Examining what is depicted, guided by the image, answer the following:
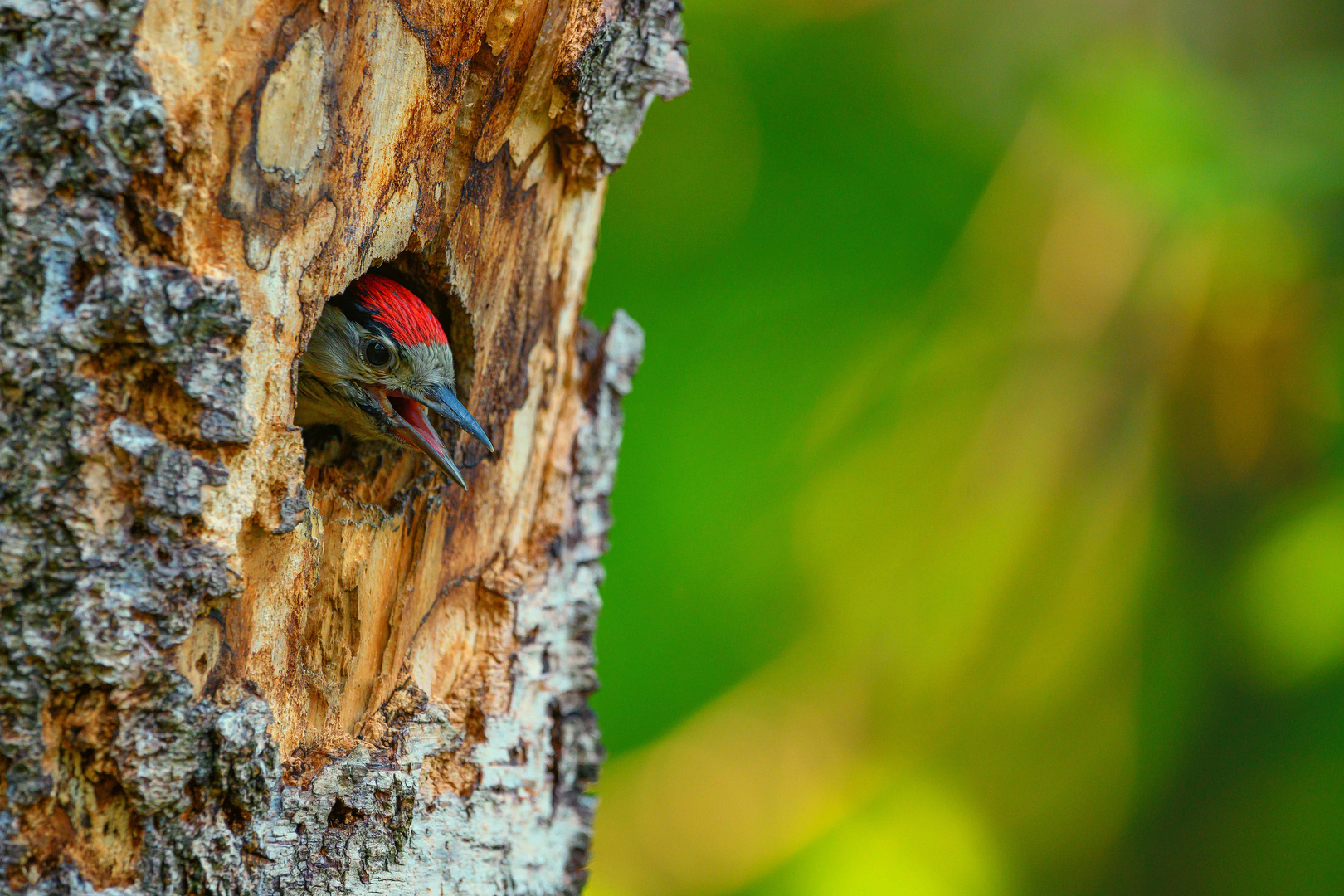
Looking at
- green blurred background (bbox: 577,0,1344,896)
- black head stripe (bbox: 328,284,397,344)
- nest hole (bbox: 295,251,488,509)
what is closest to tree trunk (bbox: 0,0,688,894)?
nest hole (bbox: 295,251,488,509)

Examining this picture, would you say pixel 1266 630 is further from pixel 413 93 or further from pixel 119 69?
pixel 119 69

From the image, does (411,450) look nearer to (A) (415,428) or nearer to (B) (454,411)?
(A) (415,428)

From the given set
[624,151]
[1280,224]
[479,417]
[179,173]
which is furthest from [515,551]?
[1280,224]

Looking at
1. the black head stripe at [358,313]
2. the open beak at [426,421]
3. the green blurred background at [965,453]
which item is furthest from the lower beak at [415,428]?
the green blurred background at [965,453]

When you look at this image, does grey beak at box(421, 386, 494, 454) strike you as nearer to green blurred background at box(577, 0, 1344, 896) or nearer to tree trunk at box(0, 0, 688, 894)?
tree trunk at box(0, 0, 688, 894)

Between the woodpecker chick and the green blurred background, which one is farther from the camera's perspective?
the green blurred background

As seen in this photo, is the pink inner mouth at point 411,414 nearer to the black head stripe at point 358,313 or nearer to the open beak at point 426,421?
the open beak at point 426,421

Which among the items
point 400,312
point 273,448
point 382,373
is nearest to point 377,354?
point 382,373
